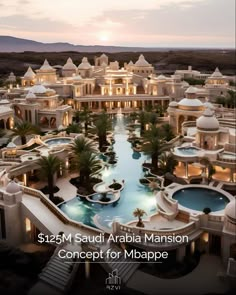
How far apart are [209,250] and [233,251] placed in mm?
1115

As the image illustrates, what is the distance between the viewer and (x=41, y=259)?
47.4 ft

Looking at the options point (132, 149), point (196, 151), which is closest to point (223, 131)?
point (196, 151)

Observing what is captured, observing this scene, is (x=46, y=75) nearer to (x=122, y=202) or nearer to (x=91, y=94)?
(x=91, y=94)

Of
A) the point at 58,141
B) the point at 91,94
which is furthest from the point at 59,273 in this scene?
the point at 91,94

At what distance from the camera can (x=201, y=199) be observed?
18.6 meters

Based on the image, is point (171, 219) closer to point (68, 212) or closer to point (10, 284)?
point (68, 212)

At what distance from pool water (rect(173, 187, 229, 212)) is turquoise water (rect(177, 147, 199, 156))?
17.4ft

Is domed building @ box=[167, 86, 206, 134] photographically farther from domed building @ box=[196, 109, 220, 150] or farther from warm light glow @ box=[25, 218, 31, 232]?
warm light glow @ box=[25, 218, 31, 232]

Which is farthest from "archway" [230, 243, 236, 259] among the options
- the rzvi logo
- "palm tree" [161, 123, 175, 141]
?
"palm tree" [161, 123, 175, 141]

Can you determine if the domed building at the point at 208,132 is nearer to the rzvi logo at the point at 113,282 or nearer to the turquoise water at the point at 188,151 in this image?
the turquoise water at the point at 188,151

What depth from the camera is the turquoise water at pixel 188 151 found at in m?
24.8

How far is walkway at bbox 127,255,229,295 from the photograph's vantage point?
509 inches

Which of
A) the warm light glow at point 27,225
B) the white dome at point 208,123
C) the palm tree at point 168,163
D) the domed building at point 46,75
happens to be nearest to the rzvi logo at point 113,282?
the warm light glow at point 27,225

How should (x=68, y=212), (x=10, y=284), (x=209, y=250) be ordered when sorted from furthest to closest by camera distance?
(x=68, y=212) → (x=209, y=250) → (x=10, y=284)
